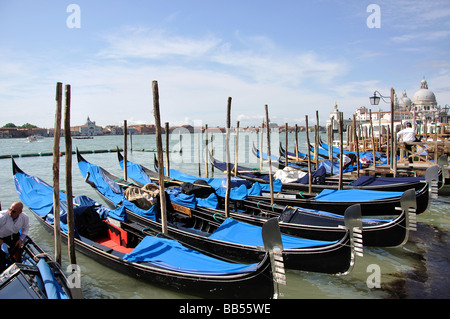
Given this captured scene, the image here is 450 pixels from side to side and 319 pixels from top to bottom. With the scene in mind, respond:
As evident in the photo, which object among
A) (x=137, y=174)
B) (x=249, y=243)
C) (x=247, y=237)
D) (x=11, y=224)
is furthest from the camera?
(x=137, y=174)

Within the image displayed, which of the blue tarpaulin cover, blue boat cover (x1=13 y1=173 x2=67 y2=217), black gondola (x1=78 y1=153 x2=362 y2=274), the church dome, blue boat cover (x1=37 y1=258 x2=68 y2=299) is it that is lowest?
black gondola (x1=78 y1=153 x2=362 y2=274)

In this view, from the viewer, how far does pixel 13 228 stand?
360 cm

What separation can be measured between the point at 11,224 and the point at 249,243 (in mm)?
2902

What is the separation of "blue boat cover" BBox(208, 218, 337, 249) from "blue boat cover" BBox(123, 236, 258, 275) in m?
0.84

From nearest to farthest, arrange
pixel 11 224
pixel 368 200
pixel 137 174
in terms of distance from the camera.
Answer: pixel 11 224 → pixel 368 200 → pixel 137 174

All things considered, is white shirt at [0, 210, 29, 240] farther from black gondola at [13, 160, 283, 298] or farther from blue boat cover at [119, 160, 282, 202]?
blue boat cover at [119, 160, 282, 202]

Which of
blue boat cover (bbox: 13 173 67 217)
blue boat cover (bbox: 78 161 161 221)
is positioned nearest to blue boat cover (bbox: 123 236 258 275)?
blue boat cover (bbox: 78 161 161 221)

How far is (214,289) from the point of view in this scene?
3.41 meters

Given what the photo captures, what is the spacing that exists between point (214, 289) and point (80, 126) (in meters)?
93.2

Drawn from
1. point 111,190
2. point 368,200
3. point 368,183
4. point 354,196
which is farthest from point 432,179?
point 111,190

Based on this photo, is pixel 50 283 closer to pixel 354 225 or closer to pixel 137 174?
pixel 354 225

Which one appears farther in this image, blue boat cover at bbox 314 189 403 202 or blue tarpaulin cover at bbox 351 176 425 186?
blue tarpaulin cover at bbox 351 176 425 186

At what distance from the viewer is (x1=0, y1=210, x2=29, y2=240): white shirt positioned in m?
3.51
